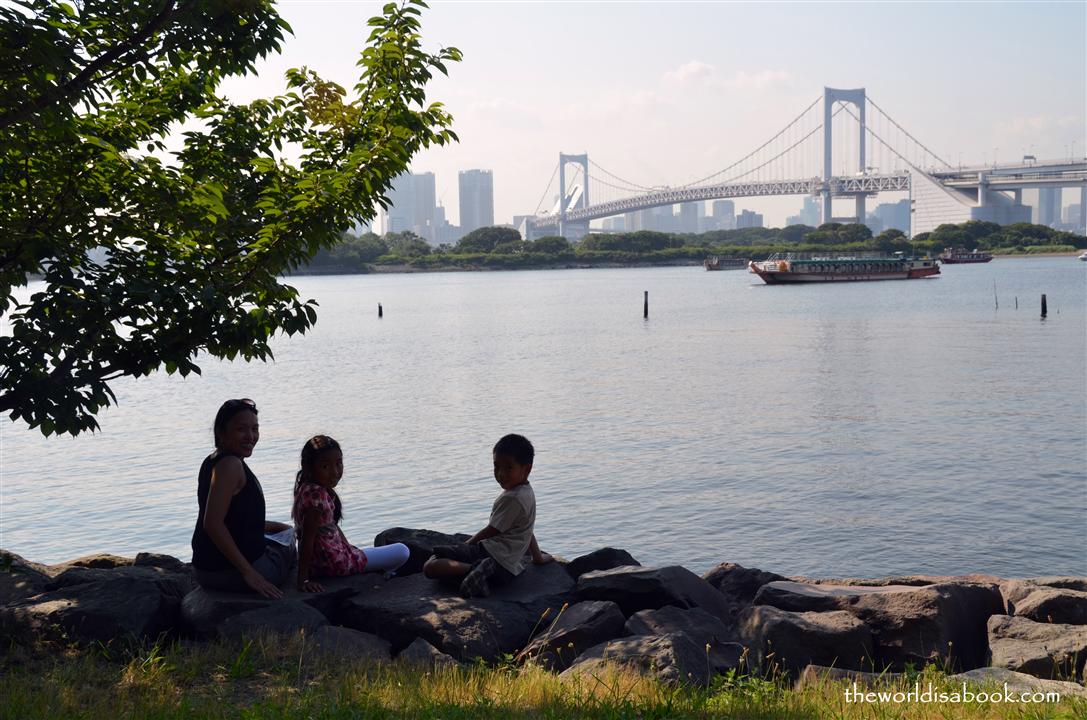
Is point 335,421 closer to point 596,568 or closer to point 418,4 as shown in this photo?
point 596,568

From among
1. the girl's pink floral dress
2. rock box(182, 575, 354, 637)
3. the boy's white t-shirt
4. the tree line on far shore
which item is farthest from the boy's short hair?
the tree line on far shore

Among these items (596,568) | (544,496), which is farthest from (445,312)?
(596,568)

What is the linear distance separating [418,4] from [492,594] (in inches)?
137

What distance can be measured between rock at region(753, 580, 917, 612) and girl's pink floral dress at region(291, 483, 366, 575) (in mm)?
2626

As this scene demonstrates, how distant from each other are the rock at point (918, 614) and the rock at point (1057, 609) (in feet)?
0.77

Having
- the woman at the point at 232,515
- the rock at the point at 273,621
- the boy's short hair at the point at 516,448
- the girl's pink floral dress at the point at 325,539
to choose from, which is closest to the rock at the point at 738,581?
the boy's short hair at the point at 516,448

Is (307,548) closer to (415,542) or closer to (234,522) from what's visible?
(234,522)

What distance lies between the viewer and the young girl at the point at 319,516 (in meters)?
6.35

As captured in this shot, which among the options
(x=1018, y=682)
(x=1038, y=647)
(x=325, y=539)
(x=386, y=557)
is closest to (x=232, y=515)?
(x=325, y=539)

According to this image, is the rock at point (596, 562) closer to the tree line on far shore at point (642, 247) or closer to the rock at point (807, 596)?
the rock at point (807, 596)

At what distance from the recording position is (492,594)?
21.5ft

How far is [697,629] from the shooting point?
608 centimetres

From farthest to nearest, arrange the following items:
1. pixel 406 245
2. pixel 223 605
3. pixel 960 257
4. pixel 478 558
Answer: pixel 406 245
pixel 960 257
pixel 478 558
pixel 223 605

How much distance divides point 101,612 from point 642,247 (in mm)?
132705
